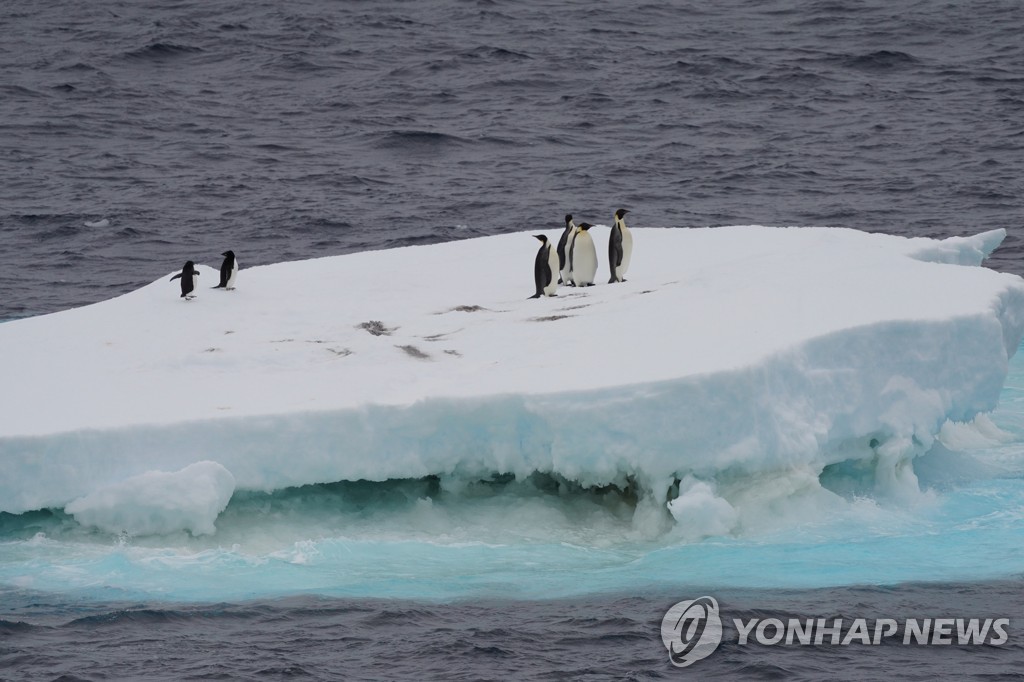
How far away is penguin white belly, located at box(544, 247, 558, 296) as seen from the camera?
11.6 m

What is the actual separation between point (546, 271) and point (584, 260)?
74 cm

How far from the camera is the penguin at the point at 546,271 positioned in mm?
11508

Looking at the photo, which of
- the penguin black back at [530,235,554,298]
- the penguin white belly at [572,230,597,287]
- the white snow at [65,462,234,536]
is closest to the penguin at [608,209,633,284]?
the penguin white belly at [572,230,597,287]

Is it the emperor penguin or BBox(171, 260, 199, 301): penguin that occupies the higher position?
the emperor penguin

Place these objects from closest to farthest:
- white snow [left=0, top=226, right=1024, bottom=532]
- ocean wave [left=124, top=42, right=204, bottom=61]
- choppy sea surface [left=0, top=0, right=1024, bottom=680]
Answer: choppy sea surface [left=0, top=0, right=1024, bottom=680] < white snow [left=0, top=226, right=1024, bottom=532] < ocean wave [left=124, top=42, right=204, bottom=61]

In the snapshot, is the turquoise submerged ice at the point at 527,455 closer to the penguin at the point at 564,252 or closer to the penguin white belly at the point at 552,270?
the penguin white belly at the point at 552,270

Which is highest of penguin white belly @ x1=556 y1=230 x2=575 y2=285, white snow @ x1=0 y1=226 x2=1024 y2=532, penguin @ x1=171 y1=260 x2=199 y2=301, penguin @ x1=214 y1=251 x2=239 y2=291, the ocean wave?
the ocean wave

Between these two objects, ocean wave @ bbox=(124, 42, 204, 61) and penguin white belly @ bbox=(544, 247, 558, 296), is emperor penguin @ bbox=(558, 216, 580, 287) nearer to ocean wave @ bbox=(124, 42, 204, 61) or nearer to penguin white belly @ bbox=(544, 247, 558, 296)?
penguin white belly @ bbox=(544, 247, 558, 296)

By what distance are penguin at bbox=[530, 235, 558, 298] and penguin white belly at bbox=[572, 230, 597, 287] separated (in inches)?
20.6

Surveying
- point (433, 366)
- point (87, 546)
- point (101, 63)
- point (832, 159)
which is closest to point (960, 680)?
point (433, 366)

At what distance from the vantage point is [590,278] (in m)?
12.3

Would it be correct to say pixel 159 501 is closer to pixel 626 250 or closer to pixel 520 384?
pixel 520 384

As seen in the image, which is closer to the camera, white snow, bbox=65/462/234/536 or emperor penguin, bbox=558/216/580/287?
white snow, bbox=65/462/234/536

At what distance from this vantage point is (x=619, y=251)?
39.9 ft
